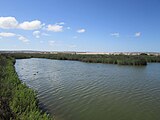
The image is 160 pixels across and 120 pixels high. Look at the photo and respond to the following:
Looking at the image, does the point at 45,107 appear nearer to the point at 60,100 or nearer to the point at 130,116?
the point at 60,100

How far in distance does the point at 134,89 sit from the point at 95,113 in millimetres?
6948

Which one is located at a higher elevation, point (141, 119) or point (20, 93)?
point (20, 93)

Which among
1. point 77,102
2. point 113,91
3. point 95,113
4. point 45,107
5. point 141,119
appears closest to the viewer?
point 141,119

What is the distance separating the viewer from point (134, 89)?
17.2 m

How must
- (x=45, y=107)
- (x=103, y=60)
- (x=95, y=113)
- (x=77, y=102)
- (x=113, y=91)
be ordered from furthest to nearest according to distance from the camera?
(x=103, y=60) → (x=113, y=91) → (x=77, y=102) → (x=45, y=107) → (x=95, y=113)

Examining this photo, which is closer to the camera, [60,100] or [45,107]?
[45,107]

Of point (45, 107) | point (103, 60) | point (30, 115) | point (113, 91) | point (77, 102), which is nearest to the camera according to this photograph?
point (30, 115)

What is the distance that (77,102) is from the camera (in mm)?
13250

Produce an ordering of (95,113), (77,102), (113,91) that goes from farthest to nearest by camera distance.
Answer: (113,91) < (77,102) < (95,113)

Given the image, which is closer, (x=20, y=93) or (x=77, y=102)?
(x=20, y=93)

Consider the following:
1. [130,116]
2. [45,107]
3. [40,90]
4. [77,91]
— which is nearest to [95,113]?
[130,116]

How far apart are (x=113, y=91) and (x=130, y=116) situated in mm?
5603

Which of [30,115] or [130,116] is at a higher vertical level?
[30,115]

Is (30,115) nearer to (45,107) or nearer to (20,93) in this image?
(20,93)
